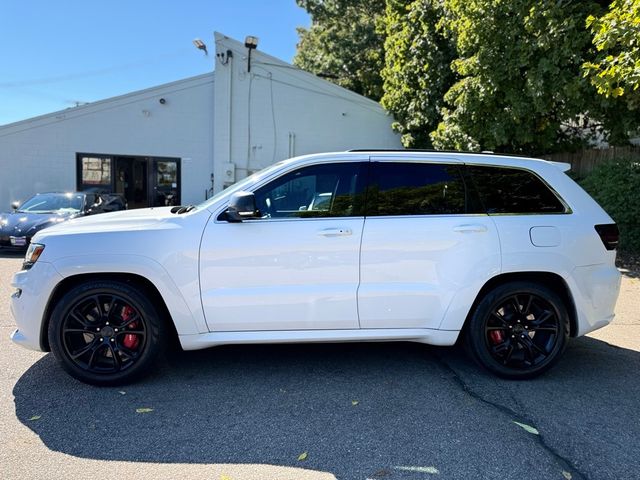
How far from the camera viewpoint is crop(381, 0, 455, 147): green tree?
508 inches

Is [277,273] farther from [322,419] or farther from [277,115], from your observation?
[277,115]

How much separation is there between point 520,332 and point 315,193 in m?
2.10

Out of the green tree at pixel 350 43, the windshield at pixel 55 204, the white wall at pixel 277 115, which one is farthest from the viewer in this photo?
the green tree at pixel 350 43

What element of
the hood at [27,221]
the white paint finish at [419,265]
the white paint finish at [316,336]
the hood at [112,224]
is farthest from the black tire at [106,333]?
the hood at [27,221]

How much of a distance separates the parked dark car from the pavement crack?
30.0 ft

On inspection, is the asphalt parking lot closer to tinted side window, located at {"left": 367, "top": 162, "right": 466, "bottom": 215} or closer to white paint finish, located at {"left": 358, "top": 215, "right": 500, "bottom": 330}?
white paint finish, located at {"left": 358, "top": 215, "right": 500, "bottom": 330}

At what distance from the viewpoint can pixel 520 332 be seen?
387cm

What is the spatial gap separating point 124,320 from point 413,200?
2534mm

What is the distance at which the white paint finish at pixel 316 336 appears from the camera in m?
3.62

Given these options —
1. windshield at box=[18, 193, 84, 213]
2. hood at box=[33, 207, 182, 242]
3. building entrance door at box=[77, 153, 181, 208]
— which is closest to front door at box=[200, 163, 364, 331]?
hood at box=[33, 207, 182, 242]

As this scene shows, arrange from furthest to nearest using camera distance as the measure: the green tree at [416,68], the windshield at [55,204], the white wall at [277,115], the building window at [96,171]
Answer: the white wall at [277,115], the building window at [96,171], the green tree at [416,68], the windshield at [55,204]

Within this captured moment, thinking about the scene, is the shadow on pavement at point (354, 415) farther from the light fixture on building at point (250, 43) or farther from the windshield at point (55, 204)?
the light fixture on building at point (250, 43)

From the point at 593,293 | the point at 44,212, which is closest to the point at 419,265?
the point at 593,293

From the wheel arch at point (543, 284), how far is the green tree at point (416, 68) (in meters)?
10.4
